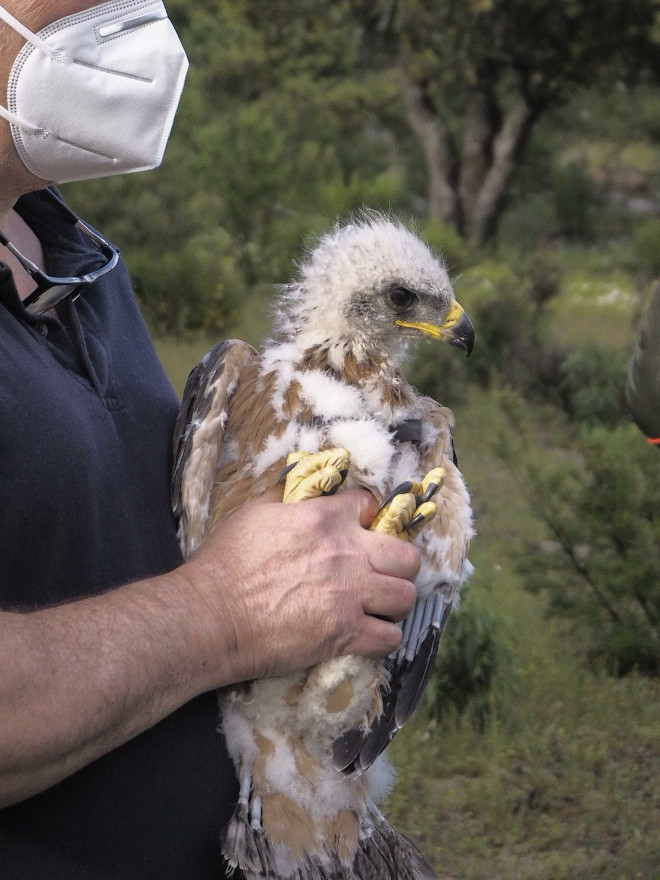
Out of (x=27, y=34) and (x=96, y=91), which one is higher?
(x=27, y=34)

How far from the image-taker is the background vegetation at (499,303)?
4.91 metres

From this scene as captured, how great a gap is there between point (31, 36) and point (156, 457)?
89 cm

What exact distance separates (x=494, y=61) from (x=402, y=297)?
18911 millimetres

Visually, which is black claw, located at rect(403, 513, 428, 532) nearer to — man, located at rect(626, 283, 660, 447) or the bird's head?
the bird's head

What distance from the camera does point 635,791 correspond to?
16.0 feet

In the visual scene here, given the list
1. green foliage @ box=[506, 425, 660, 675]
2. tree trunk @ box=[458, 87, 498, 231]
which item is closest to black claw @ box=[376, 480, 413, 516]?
green foliage @ box=[506, 425, 660, 675]

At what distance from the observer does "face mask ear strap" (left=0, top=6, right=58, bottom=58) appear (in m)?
1.94

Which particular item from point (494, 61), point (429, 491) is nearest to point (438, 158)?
point (494, 61)

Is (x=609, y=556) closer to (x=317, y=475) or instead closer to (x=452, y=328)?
(x=452, y=328)

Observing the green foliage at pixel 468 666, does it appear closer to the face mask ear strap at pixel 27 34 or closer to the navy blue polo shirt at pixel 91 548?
the navy blue polo shirt at pixel 91 548

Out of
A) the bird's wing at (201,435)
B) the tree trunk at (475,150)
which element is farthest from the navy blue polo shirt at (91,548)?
the tree trunk at (475,150)

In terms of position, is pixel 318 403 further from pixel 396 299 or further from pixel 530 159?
pixel 530 159

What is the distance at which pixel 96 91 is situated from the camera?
Answer: 214 centimetres

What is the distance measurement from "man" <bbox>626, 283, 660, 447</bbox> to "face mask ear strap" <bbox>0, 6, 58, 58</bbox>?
9.22 ft
